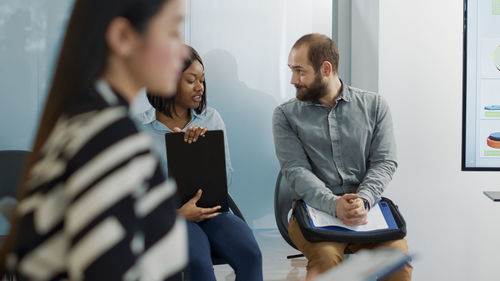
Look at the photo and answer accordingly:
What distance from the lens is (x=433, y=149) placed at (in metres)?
3.25

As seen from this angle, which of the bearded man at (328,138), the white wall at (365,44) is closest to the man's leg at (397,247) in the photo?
the bearded man at (328,138)

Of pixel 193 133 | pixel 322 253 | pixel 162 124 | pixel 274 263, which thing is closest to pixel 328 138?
pixel 322 253

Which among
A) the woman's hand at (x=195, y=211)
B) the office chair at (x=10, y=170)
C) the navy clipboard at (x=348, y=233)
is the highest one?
the office chair at (x=10, y=170)

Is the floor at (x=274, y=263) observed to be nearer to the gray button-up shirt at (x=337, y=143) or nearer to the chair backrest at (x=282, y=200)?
the chair backrest at (x=282, y=200)

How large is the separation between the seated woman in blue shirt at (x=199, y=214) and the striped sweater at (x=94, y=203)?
1596 millimetres

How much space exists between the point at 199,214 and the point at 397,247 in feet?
3.02

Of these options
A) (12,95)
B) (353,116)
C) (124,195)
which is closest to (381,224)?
(353,116)

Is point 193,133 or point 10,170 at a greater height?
point 193,133

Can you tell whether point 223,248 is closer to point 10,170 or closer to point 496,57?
point 10,170

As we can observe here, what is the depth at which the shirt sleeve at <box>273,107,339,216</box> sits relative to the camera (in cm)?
260

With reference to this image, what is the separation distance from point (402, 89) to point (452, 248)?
989 mm

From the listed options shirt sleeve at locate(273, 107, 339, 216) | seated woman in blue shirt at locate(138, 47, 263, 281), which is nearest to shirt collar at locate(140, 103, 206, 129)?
seated woman in blue shirt at locate(138, 47, 263, 281)

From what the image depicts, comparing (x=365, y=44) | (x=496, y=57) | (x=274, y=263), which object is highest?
(x=365, y=44)

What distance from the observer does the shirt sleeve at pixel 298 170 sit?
2598 mm
